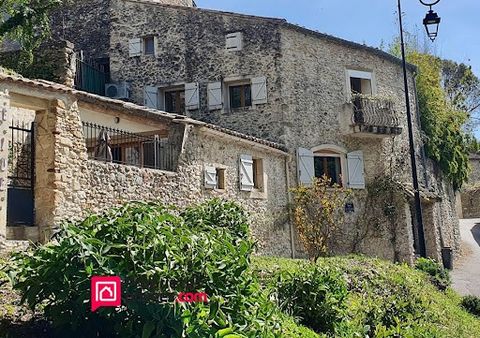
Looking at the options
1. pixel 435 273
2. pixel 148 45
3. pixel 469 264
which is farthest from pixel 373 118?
pixel 148 45

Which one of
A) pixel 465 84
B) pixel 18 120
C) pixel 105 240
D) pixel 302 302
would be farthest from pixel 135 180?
pixel 465 84

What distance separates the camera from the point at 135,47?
18656 millimetres

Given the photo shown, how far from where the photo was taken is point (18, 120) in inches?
475

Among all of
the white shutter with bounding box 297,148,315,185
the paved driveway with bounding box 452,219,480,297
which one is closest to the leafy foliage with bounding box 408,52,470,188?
the paved driveway with bounding box 452,219,480,297

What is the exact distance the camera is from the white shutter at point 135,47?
61.1ft

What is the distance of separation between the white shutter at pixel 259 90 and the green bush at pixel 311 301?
9.80 metres

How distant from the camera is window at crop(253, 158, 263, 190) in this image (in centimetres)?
1543

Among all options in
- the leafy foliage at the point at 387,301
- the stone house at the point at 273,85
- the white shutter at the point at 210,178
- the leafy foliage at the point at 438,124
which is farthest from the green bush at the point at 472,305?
the leafy foliage at the point at 438,124

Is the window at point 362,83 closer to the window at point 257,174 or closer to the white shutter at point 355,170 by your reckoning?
the white shutter at point 355,170

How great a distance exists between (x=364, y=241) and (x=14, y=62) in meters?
12.4

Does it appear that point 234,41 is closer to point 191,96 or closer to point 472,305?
point 191,96

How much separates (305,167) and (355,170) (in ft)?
7.68

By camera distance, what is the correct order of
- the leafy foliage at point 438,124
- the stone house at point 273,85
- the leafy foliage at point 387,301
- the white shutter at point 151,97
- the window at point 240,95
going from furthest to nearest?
the leafy foliage at point 438,124, the white shutter at point 151,97, the window at point 240,95, the stone house at point 273,85, the leafy foliage at point 387,301

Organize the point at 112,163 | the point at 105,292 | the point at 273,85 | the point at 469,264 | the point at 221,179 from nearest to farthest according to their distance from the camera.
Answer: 1. the point at 105,292
2. the point at 112,163
3. the point at 221,179
4. the point at 273,85
5. the point at 469,264
